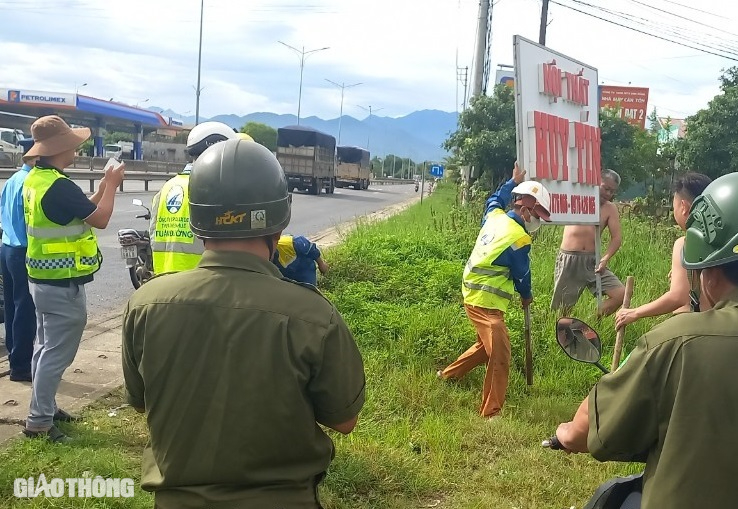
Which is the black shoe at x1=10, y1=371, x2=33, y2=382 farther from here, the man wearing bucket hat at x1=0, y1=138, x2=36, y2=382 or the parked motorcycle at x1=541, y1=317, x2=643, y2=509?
the parked motorcycle at x1=541, y1=317, x2=643, y2=509

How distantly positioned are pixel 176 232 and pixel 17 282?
160 centimetres

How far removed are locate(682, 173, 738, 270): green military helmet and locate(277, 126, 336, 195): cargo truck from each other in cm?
3014

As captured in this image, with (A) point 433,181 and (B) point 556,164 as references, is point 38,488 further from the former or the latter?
(A) point 433,181

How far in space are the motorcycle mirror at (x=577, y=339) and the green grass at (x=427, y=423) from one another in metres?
1.62

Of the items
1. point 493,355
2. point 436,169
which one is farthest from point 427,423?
point 436,169

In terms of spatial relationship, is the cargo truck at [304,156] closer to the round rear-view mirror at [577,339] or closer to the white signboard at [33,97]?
the white signboard at [33,97]

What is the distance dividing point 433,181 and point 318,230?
81.1ft

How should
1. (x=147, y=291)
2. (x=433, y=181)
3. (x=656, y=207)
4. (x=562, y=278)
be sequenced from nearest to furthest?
(x=147, y=291) → (x=562, y=278) → (x=656, y=207) → (x=433, y=181)

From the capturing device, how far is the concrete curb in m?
4.50

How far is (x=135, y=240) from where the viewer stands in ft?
24.3

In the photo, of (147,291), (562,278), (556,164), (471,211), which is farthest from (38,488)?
(471,211)

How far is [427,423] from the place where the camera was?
4.80 m

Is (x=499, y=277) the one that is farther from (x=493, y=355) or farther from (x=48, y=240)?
(x=48, y=240)

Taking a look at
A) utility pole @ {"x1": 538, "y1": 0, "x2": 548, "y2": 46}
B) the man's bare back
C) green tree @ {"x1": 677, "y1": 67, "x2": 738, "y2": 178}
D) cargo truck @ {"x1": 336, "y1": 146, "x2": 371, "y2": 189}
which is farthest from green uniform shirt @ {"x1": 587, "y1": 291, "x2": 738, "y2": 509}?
cargo truck @ {"x1": 336, "y1": 146, "x2": 371, "y2": 189}
